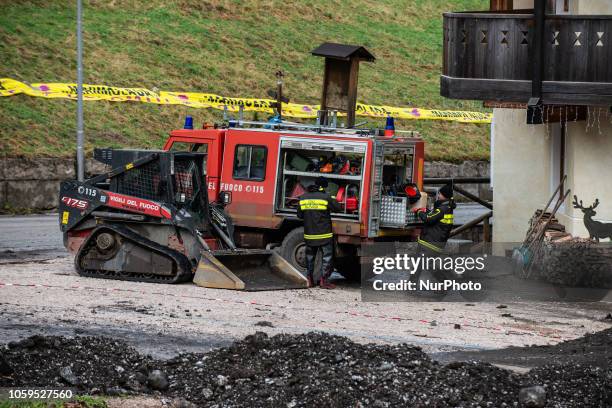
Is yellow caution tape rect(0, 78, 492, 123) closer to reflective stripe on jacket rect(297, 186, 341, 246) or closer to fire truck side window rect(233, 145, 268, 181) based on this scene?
fire truck side window rect(233, 145, 268, 181)

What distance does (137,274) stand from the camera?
17781 mm

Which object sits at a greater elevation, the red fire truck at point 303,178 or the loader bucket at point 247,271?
the red fire truck at point 303,178

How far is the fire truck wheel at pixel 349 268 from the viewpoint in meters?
19.5

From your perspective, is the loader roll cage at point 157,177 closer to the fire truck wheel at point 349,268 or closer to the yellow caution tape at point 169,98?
the fire truck wheel at point 349,268

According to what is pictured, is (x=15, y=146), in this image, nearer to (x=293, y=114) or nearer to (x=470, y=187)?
(x=293, y=114)

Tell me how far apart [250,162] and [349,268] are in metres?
2.65

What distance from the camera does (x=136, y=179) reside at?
18.2 metres

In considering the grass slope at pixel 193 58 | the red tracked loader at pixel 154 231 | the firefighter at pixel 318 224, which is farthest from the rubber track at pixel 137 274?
the grass slope at pixel 193 58

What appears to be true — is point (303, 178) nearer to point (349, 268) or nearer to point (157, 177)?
point (349, 268)

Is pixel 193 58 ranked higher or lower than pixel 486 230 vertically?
higher

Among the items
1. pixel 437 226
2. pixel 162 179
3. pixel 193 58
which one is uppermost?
pixel 193 58

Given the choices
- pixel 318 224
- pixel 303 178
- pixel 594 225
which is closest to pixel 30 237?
pixel 303 178

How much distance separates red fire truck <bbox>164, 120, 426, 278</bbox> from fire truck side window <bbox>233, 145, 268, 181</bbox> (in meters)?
0.02

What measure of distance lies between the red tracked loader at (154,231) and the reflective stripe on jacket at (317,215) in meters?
0.64
